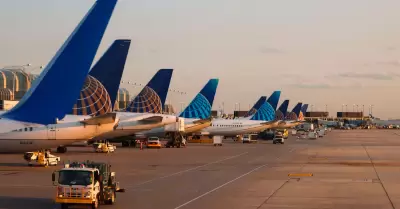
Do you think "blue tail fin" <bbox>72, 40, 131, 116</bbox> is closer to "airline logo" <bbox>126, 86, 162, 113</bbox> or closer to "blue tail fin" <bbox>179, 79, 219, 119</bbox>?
"airline logo" <bbox>126, 86, 162, 113</bbox>

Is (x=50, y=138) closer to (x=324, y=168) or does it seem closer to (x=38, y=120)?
(x=38, y=120)

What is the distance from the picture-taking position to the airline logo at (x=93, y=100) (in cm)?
6006

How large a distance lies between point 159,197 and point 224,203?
11.0 feet

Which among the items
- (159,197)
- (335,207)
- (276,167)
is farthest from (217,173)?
(335,207)

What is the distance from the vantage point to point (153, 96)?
3317 inches

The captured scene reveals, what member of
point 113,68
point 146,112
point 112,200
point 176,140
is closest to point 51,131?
point 112,200

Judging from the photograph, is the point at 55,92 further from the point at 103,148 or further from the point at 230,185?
Result: the point at 103,148

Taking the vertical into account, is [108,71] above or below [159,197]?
above

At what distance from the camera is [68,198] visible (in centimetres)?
2480

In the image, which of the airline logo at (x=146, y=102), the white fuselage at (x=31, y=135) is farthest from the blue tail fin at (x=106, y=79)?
the airline logo at (x=146, y=102)

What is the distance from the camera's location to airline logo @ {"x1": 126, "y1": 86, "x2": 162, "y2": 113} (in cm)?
8206

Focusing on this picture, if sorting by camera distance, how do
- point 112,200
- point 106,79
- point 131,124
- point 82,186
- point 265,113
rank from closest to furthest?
point 82,186 < point 112,200 < point 106,79 < point 131,124 < point 265,113

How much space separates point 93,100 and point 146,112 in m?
21.2

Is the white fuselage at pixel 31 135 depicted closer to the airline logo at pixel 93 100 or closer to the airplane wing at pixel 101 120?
the airplane wing at pixel 101 120
